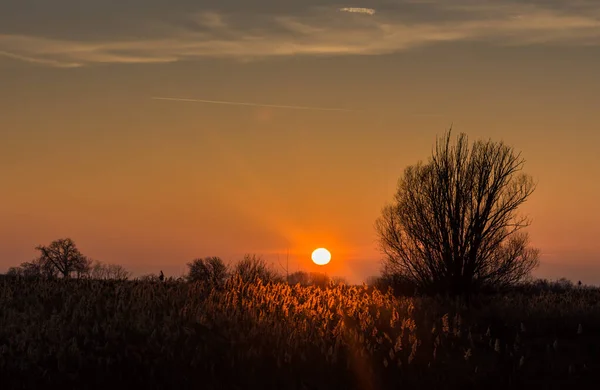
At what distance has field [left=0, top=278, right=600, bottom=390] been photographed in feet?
38.8

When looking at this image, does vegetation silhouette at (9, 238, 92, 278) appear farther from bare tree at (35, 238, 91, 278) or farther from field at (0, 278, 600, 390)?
field at (0, 278, 600, 390)

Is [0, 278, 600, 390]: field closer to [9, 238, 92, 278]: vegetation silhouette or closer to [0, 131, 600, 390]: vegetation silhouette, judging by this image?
[0, 131, 600, 390]: vegetation silhouette

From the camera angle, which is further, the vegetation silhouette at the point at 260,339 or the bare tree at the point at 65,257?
the bare tree at the point at 65,257

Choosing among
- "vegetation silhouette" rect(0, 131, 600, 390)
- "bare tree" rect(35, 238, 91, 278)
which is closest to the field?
"vegetation silhouette" rect(0, 131, 600, 390)

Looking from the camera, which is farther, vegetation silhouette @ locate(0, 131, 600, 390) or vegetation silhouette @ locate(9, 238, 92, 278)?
vegetation silhouette @ locate(9, 238, 92, 278)

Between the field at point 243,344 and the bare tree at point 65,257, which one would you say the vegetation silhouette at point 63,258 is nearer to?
the bare tree at point 65,257

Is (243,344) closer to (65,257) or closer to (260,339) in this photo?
(260,339)

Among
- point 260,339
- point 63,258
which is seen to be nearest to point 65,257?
point 63,258

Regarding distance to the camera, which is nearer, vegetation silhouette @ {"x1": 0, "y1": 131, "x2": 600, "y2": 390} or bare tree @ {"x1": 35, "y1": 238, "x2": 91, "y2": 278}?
vegetation silhouette @ {"x1": 0, "y1": 131, "x2": 600, "y2": 390}

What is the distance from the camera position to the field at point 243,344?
11.8m

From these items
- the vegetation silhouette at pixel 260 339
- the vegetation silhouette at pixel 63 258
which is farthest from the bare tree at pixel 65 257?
the vegetation silhouette at pixel 260 339

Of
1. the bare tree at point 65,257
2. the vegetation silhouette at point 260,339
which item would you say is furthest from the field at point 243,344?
the bare tree at point 65,257

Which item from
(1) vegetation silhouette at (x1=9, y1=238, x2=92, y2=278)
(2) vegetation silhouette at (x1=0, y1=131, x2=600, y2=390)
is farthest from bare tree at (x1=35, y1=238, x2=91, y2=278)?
(2) vegetation silhouette at (x1=0, y1=131, x2=600, y2=390)

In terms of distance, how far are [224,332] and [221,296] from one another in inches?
107
